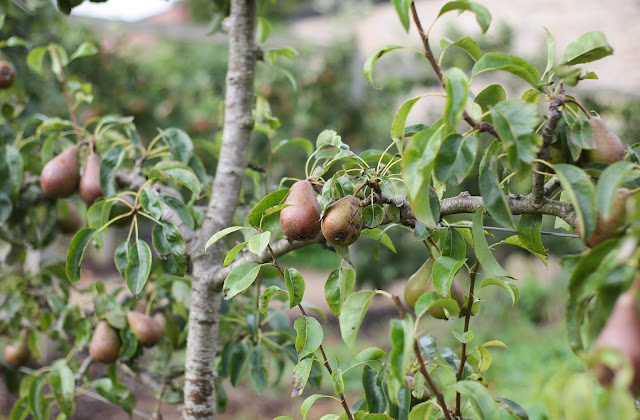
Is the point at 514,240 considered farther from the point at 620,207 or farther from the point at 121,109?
the point at 121,109

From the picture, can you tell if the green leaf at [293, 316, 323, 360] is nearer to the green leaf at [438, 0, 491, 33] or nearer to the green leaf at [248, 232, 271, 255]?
the green leaf at [248, 232, 271, 255]

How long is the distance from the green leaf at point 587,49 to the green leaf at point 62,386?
3.38ft

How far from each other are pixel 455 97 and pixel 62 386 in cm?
96

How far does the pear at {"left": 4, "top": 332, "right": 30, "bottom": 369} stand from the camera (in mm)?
1331

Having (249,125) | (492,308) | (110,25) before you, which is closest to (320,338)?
(249,125)

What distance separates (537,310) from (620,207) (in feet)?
12.5

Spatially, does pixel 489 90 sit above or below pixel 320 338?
above

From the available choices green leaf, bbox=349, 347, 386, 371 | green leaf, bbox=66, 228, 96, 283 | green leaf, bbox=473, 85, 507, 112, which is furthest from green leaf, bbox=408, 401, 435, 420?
green leaf, bbox=66, 228, 96, 283

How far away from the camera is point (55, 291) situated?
1326mm

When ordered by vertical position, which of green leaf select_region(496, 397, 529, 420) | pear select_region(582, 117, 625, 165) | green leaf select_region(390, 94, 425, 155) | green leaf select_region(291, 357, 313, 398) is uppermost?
green leaf select_region(390, 94, 425, 155)

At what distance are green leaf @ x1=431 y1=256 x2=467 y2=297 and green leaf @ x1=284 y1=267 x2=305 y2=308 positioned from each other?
0.54ft

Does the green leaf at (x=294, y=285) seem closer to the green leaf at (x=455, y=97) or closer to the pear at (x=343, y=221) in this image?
the pear at (x=343, y=221)

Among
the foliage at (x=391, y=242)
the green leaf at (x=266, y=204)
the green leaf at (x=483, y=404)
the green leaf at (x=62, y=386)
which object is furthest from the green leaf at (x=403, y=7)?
the green leaf at (x=62, y=386)

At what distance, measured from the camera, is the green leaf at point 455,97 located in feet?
→ 1.55
